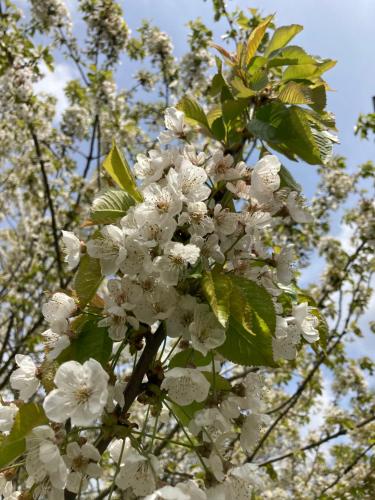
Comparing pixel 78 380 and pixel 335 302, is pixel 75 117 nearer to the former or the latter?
pixel 335 302

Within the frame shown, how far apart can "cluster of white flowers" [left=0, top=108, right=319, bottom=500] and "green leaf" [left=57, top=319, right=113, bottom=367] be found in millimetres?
26

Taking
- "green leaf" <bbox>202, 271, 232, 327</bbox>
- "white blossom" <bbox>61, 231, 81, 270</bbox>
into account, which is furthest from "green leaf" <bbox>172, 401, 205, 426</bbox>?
"white blossom" <bbox>61, 231, 81, 270</bbox>

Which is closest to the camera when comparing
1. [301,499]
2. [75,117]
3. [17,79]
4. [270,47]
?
[270,47]

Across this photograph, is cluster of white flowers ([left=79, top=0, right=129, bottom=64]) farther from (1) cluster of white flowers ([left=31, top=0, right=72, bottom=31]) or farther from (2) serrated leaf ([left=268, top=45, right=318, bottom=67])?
(2) serrated leaf ([left=268, top=45, right=318, bottom=67])

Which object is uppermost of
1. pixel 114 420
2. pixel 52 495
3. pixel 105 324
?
pixel 105 324

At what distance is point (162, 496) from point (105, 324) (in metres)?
0.35

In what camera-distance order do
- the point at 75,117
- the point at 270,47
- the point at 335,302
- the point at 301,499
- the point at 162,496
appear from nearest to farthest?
the point at 162,496 → the point at 270,47 → the point at 301,499 → the point at 335,302 → the point at 75,117

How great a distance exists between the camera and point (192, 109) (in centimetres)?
131

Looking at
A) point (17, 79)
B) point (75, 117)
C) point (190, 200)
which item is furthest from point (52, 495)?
point (75, 117)

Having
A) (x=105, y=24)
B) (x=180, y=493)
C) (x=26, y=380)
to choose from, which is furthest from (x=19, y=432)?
(x=105, y=24)

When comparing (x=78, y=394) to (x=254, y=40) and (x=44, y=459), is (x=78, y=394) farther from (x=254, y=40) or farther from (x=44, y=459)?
(x=254, y=40)

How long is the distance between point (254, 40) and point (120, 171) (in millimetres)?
543

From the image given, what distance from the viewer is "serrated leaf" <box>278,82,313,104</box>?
1.17 meters

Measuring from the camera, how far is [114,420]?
0.95m
